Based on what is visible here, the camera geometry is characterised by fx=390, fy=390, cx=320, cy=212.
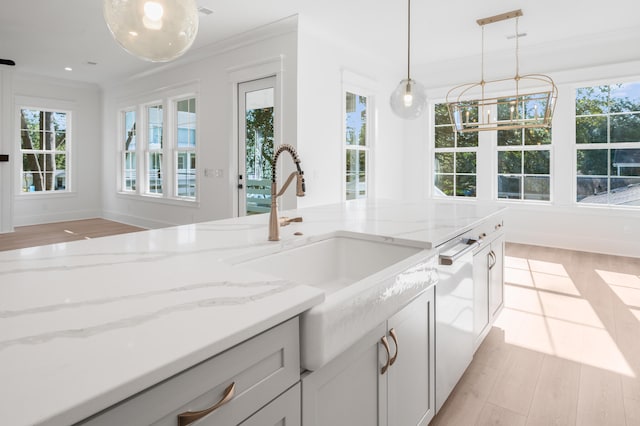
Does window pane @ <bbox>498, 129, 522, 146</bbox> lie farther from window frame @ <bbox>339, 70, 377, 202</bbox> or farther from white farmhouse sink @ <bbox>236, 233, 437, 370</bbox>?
white farmhouse sink @ <bbox>236, 233, 437, 370</bbox>

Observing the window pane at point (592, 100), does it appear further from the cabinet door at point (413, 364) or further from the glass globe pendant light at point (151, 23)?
the glass globe pendant light at point (151, 23)

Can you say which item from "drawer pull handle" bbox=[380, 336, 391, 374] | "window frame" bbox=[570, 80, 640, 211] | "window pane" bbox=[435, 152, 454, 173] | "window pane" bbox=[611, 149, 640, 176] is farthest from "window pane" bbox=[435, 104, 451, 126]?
"drawer pull handle" bbox=[380, 336, 391, 374]

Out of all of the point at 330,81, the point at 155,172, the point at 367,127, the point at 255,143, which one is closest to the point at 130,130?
the point at 155,172

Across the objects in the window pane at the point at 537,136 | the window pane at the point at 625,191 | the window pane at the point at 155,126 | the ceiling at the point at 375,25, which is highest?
the ceiling at the point at 375,25

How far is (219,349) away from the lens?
0.70 m

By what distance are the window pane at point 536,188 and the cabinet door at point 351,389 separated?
5.51 metres

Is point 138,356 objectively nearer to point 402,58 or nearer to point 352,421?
point 352,421

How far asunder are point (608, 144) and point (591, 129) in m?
0.29

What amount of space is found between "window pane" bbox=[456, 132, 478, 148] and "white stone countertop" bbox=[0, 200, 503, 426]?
5.23 meters

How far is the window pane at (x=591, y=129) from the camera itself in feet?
17.2

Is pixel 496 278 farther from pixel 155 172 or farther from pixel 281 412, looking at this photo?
pixel 155 172

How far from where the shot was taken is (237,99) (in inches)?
210

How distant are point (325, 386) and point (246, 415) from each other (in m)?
0.28

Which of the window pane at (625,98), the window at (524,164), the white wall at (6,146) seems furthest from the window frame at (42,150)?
the window pane at (625,98)
